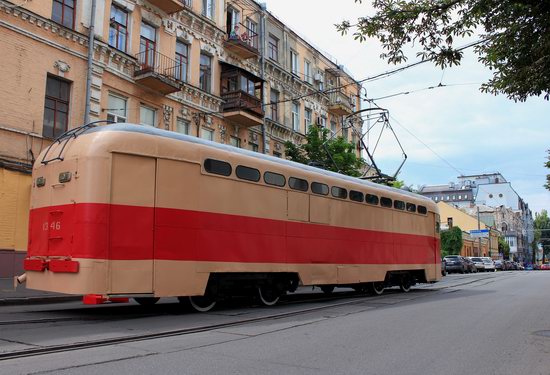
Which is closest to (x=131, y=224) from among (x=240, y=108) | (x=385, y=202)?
(x=385, y=202)

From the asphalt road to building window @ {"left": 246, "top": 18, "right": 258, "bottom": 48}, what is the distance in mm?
19018

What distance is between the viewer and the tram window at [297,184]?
11789 millimetres

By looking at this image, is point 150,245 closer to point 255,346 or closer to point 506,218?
point 255,346

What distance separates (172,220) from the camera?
9.22m

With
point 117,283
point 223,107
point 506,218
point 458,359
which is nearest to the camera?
point 458,359

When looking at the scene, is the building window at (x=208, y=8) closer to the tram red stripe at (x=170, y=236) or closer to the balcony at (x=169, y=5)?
the balcony at (x=169, y=5)

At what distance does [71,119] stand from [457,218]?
2630 inches

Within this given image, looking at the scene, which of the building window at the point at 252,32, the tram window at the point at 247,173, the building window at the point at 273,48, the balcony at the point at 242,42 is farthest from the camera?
the building window at the point at 273,48

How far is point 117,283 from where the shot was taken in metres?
8.45

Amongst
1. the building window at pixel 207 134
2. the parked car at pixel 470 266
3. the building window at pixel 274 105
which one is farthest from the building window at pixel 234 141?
the parked car at pixel 470 266

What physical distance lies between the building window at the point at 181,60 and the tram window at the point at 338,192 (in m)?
11.8

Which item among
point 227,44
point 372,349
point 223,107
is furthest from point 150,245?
point 227,44

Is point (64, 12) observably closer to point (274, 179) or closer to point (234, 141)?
point (234, 141)

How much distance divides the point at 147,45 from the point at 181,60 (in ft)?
6.76
